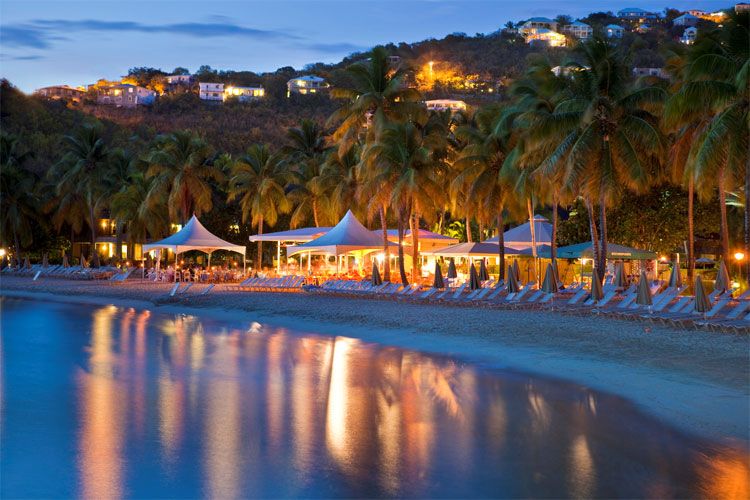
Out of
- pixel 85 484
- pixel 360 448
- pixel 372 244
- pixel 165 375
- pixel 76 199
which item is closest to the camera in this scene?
pixel 85 484

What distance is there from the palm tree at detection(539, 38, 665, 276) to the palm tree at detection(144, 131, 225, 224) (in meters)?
24.4

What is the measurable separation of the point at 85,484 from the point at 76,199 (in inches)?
1822

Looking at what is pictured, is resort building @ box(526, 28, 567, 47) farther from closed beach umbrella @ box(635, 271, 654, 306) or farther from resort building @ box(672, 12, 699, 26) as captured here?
closed beach umbrella @ box(635, 271, 654, 306)

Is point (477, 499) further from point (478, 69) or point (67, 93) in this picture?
point (478, 69)

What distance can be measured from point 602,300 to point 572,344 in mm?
3914

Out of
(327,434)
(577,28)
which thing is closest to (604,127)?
(327,434)

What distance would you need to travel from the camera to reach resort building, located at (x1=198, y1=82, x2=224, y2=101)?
13588 cm

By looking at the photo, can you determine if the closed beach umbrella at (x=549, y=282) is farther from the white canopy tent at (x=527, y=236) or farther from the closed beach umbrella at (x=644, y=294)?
the white canopy tent at (x=527, y=236)

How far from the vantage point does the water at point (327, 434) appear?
830 cm

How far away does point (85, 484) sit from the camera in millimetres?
8344

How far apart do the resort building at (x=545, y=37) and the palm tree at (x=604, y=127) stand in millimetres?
143114

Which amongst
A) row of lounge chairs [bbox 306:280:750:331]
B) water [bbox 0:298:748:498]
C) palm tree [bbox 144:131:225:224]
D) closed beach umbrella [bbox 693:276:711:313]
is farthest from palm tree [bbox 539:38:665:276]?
palm tree [bbox 144:131:225:224]

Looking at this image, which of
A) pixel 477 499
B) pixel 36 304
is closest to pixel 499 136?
pixel 36 304

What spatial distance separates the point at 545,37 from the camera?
17225cm
